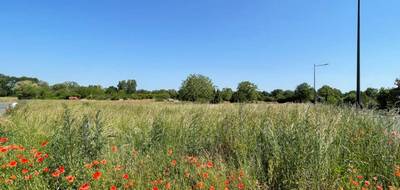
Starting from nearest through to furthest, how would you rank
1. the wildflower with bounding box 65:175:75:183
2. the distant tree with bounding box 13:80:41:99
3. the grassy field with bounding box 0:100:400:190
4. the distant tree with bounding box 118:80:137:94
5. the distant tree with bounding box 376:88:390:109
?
1. the wildflower with bounding box 65:175:75:183
2. the grassy field with bounding box 0:100:400:190
3. the distant tree with bounding box 376:88:390:109
4. the distant tree with bounding box 13:80:41:99
5. the distant tree with bounding box 118:80:137:94

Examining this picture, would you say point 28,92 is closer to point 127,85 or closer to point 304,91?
point 127,85

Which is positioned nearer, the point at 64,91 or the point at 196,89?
the point at 196,89

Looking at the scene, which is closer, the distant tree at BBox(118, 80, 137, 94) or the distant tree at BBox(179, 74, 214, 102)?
the distant tree at BBox(179, 74, 214, 102)

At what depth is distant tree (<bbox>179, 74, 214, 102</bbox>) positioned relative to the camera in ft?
157

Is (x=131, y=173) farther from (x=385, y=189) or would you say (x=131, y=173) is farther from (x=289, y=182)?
(x=385, y=189)

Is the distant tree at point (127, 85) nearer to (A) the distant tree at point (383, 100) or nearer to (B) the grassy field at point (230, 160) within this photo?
(A) the distant tree at point (383, 100)

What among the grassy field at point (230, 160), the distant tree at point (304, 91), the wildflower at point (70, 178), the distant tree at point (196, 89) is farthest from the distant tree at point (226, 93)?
the wildflower at point (70, 178)

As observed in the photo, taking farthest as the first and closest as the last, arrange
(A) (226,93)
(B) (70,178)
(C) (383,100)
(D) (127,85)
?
(D) (127,85) → (A) (226,93) → (C) (383,100) → (B) (70,178)

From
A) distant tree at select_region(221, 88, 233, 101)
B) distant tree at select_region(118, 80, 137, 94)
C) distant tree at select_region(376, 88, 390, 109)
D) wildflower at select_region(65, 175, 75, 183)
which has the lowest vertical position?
wildflower at select_region(65, 175, 75, 183)

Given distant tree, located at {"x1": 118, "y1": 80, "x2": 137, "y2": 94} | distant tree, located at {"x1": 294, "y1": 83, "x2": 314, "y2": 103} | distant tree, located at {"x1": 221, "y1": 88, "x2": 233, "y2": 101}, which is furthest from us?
distant tree, located at {"x1": 118, "y1": 80, "x2": 137, "y2": 94}

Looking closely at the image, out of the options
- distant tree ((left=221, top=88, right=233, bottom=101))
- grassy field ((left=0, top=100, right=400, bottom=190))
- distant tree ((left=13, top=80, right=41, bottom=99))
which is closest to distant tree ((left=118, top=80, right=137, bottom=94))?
distant tree ((left=13, top=80, right=41, bottom=99))

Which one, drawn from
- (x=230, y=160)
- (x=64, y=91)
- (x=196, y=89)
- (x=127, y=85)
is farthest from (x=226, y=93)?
(x=127, y=85)

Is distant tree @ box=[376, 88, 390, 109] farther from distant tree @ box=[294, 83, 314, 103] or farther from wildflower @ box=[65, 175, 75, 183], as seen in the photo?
distant tree @ box=[294, 83, 314, 103]

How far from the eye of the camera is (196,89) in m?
47.5
